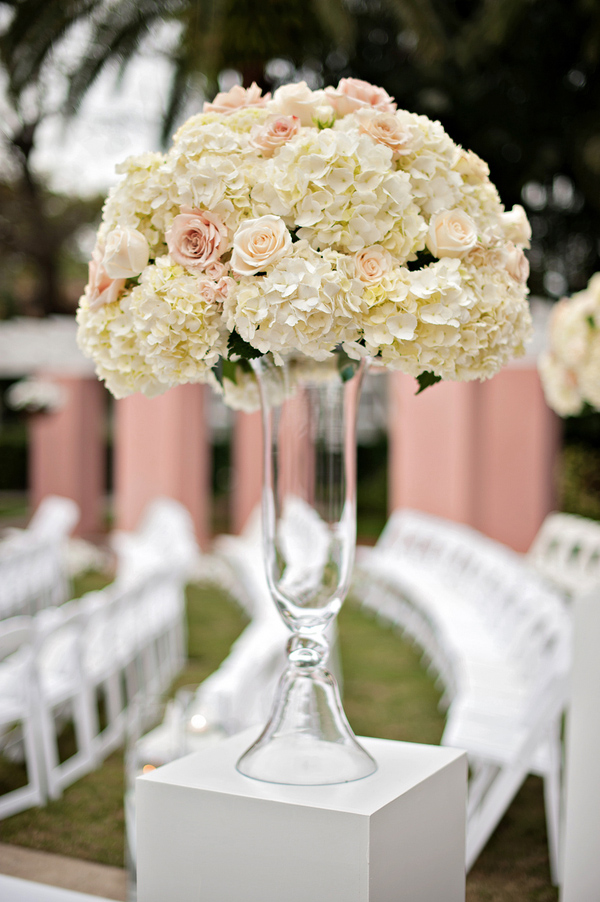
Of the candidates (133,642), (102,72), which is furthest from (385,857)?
(102,72)

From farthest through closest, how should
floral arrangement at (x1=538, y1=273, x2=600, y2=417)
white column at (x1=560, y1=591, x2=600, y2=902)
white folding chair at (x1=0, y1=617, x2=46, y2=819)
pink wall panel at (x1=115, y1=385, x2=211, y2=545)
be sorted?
1. pink wall panel at (x1=115, y1=385, x2=211, y2=545)
2. white folding chair at (x1=0, y1=617, x2=46, y2=819)
3. floral arrangement at (x1=538, y1=273, x2=600, y2=417)
4. white column at (x1=560, y1=591, x2=600, y2=902)

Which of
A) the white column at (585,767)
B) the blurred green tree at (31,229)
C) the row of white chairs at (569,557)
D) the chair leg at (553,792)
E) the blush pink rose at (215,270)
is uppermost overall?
the blurred green tree at (31,229)

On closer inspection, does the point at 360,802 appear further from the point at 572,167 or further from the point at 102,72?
the point at 572,167

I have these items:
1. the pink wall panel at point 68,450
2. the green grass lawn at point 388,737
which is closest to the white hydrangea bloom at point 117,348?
the green grass lawn at point 388,737

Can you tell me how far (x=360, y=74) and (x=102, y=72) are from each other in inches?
113

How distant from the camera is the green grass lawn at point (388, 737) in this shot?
12.5 feet

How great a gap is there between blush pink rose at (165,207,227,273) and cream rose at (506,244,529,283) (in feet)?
1.61

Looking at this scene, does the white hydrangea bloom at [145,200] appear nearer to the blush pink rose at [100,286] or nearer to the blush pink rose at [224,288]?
the blush pink rose at [100,286]

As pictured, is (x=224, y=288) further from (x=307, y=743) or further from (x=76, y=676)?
(x=76, y=676)

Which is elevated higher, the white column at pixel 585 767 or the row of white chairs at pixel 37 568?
the white column at pixel 585 767

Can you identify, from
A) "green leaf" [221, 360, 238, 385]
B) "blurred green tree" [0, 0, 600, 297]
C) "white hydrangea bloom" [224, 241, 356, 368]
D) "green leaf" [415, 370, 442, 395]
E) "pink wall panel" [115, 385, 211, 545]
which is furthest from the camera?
"pink wall panel" [115, 385, 211, 545]

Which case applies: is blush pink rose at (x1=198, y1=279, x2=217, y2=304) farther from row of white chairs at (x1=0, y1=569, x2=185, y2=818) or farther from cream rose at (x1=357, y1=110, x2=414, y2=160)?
row of white chairs at (x1=0, y1=569, x2=185, y2=818)

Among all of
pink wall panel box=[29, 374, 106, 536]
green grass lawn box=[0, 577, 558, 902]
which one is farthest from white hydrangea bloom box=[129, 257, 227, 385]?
pink wall panel box=[29, 374, 106, 536]

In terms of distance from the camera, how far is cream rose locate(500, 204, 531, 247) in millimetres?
1577
